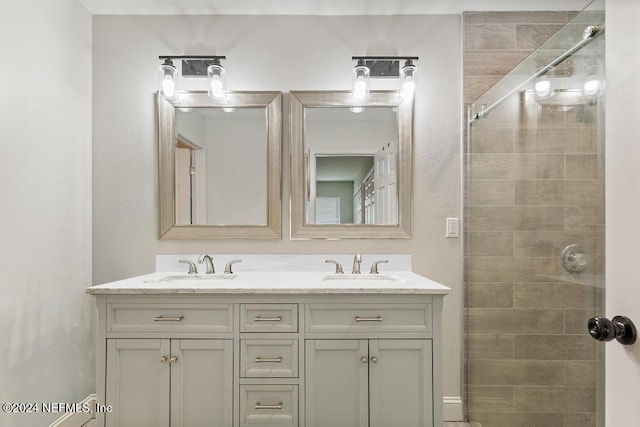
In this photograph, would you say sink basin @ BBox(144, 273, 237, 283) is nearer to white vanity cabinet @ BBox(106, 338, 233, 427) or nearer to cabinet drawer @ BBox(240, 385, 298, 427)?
white vanity cabinet @ BBox(106, 338, 233, 427)

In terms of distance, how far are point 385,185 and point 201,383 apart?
1.41 meters

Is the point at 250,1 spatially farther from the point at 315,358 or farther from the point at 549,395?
the point at 549,395

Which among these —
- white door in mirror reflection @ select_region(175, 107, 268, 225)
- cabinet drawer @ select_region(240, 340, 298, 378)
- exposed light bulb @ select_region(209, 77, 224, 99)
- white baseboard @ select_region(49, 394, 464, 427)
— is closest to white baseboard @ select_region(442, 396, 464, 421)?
white baseboard @ select_region(49, 394, 464, 427)

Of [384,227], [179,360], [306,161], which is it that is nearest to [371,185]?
[384,227]

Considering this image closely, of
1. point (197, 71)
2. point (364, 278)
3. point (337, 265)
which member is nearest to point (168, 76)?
point (197, 71)

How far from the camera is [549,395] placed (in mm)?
1483

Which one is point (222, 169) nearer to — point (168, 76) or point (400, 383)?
point (168, 76)

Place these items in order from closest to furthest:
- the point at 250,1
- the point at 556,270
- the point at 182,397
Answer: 1. the point at 556,270
2. the point at 182,397
3. the point at 250,1

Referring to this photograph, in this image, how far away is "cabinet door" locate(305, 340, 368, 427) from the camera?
1.55m

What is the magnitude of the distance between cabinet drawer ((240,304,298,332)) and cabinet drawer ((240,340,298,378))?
56mm

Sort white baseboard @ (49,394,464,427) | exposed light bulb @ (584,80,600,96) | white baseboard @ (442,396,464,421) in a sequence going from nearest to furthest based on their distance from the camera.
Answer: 1. exposed light bulb @ (584,80,600,96)
2. white baseboard @ (49,394,464,427)
3. white baseboard @ (442,396,464,421)

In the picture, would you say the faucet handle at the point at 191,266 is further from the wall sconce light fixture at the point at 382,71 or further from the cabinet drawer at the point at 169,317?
the wall sconce light fixture at the point at 382,71

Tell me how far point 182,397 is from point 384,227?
136 centimetres

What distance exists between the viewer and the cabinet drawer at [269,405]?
1.55 meters
